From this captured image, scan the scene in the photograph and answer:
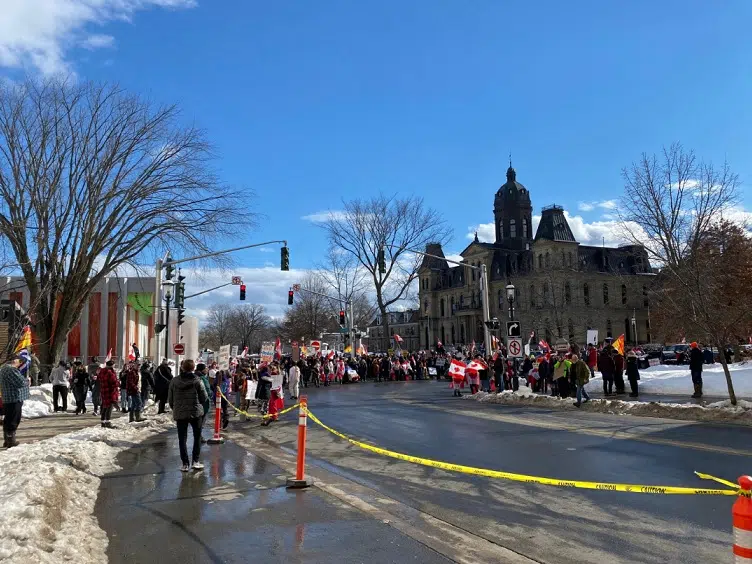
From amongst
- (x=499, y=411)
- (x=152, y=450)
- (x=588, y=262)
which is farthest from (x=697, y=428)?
(x=588, y=262)

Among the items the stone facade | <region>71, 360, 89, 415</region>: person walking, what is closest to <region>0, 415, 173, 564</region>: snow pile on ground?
<region>71, 360, 89, 415</region>: person walking

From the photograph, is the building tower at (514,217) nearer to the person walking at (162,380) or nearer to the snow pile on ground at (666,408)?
the snow pile on ground at (666,408)

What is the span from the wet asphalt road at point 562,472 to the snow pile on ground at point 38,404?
24.1ft

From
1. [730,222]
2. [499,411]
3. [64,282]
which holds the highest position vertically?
[730,222]

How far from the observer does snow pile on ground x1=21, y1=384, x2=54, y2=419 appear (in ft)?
63.7

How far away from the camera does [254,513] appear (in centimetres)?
718

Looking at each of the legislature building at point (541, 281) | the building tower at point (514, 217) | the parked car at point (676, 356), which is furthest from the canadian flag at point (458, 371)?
the building tower at point (514, 217)

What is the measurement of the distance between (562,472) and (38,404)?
702 inches

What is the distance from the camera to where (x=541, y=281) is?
86.4 m

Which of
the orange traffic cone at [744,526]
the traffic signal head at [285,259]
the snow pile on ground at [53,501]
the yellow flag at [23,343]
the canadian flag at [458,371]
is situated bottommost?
the snow pile on ground at [53,501]

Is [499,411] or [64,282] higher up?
[64,282]

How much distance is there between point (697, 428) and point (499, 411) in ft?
21.4

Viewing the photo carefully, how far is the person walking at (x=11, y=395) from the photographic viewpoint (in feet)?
39.5

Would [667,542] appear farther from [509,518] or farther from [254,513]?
[254,513]
